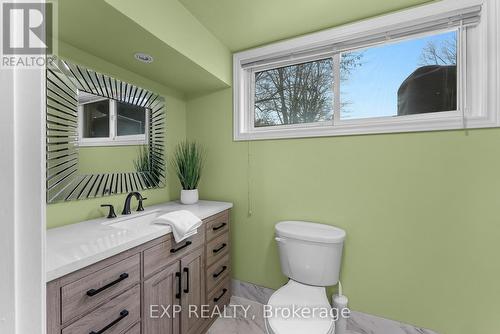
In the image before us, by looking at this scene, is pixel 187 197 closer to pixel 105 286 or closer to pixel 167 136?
pixel 167 136

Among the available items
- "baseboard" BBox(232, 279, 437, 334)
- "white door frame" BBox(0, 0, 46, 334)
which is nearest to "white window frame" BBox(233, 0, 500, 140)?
"baseboard" BBox(232, 279, 437, 334)

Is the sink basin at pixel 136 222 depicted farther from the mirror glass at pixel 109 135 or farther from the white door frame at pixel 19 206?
the white door frame at pixel 19 206

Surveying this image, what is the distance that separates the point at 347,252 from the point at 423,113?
1.07 metres

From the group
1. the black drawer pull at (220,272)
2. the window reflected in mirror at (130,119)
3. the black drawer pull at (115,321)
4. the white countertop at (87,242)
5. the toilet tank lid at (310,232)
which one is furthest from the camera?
the black drawer pull at (220,272)

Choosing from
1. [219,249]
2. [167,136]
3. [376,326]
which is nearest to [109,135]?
[167,136]

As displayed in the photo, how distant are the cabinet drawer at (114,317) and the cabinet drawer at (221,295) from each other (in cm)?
66

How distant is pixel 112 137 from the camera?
5.00 ft

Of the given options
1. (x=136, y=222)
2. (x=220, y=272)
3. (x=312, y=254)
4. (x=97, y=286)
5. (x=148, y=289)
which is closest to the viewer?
(x=97, y=286)

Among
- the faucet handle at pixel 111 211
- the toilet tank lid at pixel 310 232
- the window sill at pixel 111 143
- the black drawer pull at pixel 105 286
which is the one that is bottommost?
the black drawer pull at pixel 105 286

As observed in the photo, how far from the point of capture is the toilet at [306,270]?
1.22m

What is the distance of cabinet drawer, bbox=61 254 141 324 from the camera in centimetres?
81

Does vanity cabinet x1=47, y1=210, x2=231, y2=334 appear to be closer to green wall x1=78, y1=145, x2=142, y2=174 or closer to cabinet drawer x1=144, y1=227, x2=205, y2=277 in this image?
cabinet drawer x1=144, y1=227, x2=205, y2=277

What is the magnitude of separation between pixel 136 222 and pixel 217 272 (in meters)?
0.73

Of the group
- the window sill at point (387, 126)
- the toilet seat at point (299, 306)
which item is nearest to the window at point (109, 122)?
the window sill at point (387, 126)
